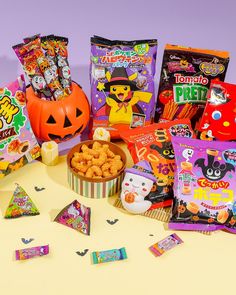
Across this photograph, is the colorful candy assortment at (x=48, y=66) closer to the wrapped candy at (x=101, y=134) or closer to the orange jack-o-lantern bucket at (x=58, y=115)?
the orange jack-o-lantern bucket at (x=58, y=115)

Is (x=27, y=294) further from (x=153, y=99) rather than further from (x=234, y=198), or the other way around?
(x=153, y=99)

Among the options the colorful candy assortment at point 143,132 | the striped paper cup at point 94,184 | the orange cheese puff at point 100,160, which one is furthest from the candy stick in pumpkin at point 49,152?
the orange cheese puff at point 100,160

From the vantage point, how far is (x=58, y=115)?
2.17m

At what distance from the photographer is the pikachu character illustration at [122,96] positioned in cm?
222

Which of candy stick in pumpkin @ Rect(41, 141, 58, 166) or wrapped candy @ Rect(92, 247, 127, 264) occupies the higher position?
candy stick in pumpkin @ Rect(41, 141, 58, 166)

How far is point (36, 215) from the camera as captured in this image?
6.41 ft

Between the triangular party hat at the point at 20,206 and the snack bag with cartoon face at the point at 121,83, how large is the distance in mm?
540

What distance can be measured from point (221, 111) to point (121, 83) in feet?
1.54

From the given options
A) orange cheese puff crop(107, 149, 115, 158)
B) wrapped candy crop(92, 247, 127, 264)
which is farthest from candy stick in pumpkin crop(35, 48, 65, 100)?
wrapped candy crop(92, 247, 127, 264)

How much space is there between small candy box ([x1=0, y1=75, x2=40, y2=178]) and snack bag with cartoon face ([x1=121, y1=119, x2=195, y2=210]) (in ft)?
1.40

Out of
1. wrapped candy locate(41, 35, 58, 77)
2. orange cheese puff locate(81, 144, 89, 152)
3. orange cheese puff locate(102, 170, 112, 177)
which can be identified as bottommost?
orange cheese puff locate(102, 170, 112, 177)

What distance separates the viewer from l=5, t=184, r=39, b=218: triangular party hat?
6.33 feet

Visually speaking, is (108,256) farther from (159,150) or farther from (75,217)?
(159,150)

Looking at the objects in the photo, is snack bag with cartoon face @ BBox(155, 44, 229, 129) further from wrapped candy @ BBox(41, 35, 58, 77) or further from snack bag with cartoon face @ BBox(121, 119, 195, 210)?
wrapped candy @ BBox(41, 35, 58, 77)
